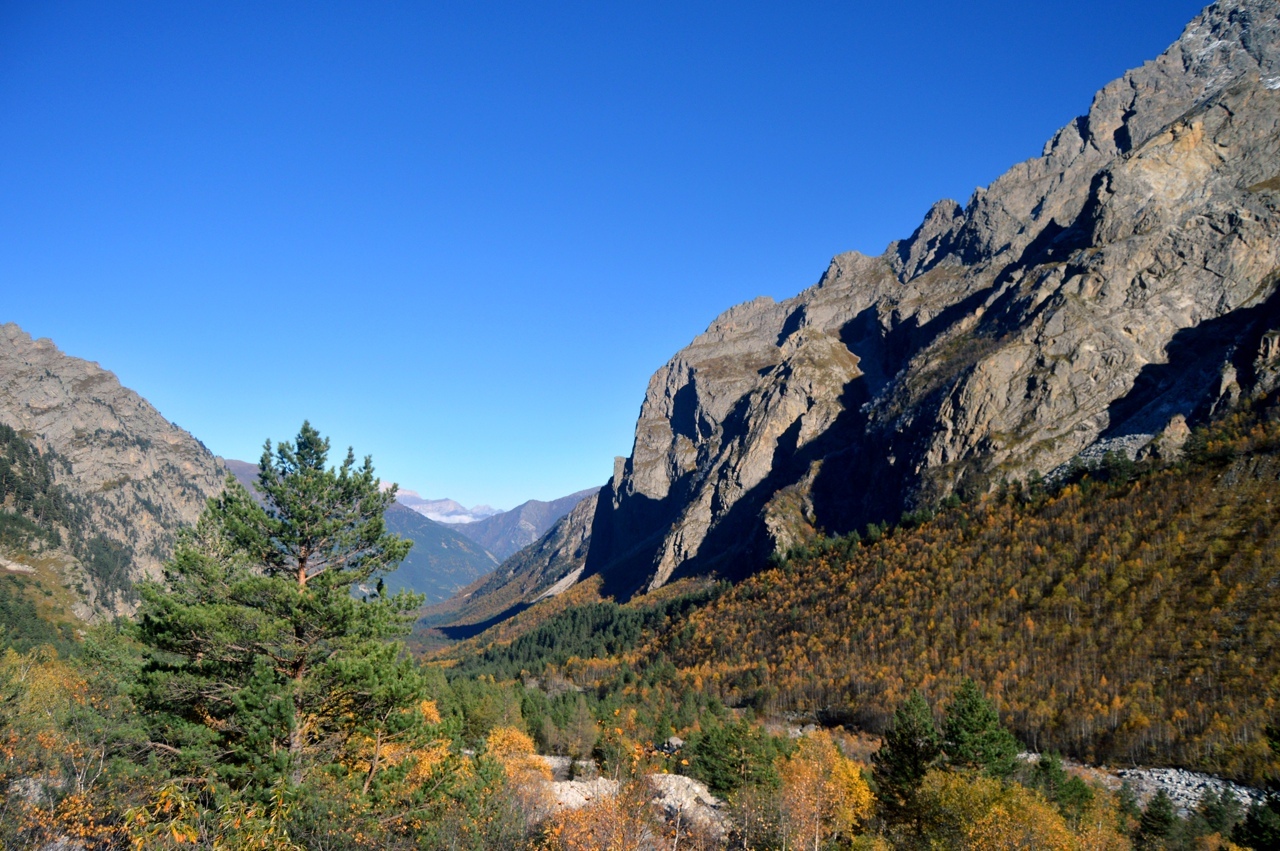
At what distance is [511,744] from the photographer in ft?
187

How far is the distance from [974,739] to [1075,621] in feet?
242

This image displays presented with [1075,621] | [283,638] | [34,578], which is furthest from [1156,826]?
[34,578]

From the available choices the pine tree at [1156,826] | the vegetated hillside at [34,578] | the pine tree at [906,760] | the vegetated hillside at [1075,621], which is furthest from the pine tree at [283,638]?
the vegetated hillside at [34,578]

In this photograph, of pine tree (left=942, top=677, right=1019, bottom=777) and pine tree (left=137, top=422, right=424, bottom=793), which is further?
pine tree (left=942, top=677, right=1019, bottom=777)

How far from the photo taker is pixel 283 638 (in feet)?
73.3

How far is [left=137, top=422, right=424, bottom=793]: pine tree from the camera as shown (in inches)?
845

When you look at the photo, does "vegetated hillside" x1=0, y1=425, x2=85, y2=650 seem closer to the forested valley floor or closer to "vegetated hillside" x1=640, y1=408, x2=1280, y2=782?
the forested valley floor

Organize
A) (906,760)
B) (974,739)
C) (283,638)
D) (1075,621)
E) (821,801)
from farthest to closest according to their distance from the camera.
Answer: (1075,621), (974,739), (906,760), (821,801), (283,638)

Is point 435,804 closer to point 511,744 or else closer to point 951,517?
point 511,744

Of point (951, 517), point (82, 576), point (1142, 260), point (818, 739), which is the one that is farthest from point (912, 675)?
point (82, 576)

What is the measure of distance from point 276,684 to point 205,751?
8.90 ft

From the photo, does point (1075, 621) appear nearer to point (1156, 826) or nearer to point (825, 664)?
point (825, 664)

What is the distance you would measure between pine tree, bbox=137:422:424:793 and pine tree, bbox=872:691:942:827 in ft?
110

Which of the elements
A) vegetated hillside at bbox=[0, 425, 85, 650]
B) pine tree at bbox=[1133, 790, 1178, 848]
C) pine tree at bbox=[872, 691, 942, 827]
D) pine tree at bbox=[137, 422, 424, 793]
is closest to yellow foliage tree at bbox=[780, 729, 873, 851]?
pine tree at bbox=[872, 691, 942, 827]
